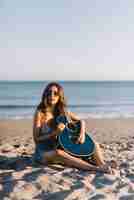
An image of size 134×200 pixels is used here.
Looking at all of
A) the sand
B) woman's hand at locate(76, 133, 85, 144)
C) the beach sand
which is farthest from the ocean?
woman's hand at locate(76, 133, 85, 144)

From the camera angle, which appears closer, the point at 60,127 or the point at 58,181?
the point at 58,181

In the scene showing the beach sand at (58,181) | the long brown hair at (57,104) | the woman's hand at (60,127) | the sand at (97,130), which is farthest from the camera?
the sand at (97,130)

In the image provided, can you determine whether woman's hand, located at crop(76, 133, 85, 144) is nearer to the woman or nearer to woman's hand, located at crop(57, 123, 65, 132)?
the woman

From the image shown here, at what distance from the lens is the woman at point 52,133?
18.7 feet

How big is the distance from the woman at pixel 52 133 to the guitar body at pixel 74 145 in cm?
7

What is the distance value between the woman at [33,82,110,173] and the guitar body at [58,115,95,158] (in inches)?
2.7

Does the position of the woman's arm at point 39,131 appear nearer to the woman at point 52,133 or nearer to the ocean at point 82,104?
the woman at point 52,133

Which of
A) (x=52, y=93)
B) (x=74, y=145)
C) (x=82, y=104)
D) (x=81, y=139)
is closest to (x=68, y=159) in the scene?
(x=74, y=145)

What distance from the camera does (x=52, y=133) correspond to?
5.69 metres

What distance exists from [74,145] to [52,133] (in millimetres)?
414

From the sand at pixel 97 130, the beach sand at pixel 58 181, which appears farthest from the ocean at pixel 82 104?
the beach sand at pixel 58 181

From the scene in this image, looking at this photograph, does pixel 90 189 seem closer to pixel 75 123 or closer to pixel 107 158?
pixel 75 123

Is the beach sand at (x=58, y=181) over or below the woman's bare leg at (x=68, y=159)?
below

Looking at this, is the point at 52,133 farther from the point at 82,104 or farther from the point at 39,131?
the point at 82,104
